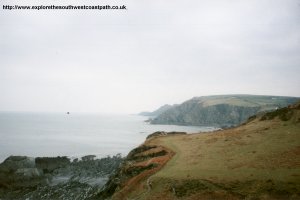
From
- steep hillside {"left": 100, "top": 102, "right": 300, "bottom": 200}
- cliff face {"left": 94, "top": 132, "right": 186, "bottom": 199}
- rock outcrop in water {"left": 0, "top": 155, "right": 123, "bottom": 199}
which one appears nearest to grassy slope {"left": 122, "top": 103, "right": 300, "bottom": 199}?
steep hillside {"left": 100, "top": 102, "right": 300, "bottom": 200}

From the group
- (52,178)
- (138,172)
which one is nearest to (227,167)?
(138,172)

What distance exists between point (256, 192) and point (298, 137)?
52.0 ft

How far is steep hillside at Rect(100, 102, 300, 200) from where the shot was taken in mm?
23609

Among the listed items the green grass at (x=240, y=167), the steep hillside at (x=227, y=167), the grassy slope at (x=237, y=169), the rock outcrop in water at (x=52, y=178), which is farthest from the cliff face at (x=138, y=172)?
the rock outcrop in water at (x=52, y=178)

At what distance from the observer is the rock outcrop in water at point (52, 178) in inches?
1868

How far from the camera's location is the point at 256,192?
22.9m

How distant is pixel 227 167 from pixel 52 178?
46854 millimetres

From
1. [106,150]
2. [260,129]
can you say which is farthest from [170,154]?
[106,150]

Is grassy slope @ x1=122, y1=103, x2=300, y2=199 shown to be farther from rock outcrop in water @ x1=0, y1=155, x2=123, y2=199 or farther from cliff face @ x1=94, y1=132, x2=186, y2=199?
rock outcrop in water @ x1=0, y1=155, x2=123, y2=199

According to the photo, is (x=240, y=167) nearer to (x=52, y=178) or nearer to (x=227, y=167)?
(x=227, y=167)

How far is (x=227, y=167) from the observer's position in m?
28.7

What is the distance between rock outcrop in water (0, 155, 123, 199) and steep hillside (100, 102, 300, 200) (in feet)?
44.6

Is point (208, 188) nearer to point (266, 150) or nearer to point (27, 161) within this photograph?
point (266, 150)

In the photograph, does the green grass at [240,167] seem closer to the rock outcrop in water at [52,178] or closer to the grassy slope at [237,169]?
the grassy slope at [237,169]
